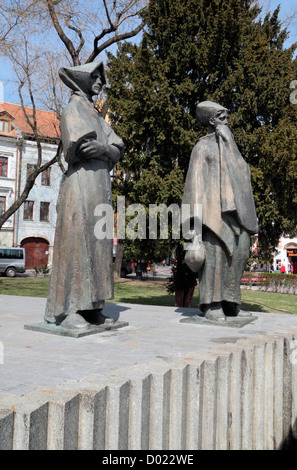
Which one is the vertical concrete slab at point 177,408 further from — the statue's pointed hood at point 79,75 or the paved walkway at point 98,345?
the statue's pointed hood at point 79,75

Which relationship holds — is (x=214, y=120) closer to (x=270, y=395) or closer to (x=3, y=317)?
(x=270, y=395)

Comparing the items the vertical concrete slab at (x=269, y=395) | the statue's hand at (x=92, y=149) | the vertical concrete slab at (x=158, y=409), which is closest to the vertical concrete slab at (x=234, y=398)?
the vertical concrete slab at (x=269, y=395)

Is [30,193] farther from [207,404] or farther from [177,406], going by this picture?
[177,406]

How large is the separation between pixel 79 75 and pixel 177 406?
130 inches

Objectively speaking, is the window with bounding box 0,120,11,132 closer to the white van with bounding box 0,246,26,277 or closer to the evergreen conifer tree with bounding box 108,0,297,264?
the white van with bounding box 0,246,26,277

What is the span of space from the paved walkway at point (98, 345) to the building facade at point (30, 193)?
29768 mm

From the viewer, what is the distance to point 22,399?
2.19 meters

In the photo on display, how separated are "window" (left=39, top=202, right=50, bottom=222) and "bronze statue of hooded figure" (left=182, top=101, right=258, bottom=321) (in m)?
32.2

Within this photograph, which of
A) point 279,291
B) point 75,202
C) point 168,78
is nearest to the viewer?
point 75,202

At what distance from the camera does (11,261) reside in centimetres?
2903

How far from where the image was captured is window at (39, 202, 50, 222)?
3644cm

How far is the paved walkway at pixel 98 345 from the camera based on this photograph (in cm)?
301
